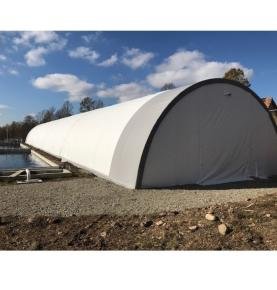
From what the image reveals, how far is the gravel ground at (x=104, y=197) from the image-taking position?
8461mm

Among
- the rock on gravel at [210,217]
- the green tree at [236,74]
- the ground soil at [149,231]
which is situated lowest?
the ground soil at [149,231]

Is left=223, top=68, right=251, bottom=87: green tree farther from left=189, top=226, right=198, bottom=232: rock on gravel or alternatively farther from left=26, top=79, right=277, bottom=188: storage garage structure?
left=189, top=226, right=198, bottom=232: rock on gravel

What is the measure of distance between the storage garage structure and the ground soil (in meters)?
3.32

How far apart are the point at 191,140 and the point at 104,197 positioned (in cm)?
377

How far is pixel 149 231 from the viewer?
6832mm

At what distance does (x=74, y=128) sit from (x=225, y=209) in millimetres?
14922

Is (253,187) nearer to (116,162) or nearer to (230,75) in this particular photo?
(116,162)

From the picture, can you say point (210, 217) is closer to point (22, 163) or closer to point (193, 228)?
point (193, 228)

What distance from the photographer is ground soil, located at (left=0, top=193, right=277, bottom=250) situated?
6.16 meters

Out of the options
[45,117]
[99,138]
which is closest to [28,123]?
[45,117]

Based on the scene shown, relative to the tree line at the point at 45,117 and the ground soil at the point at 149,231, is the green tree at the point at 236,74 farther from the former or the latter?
the ground soil at the point at 149,231

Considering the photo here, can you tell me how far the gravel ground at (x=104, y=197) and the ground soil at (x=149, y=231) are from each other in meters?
0.56

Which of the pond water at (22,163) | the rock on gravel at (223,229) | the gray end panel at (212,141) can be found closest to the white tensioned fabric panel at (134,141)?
the gray end panel at (212,141)

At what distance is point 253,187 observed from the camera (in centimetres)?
1159
